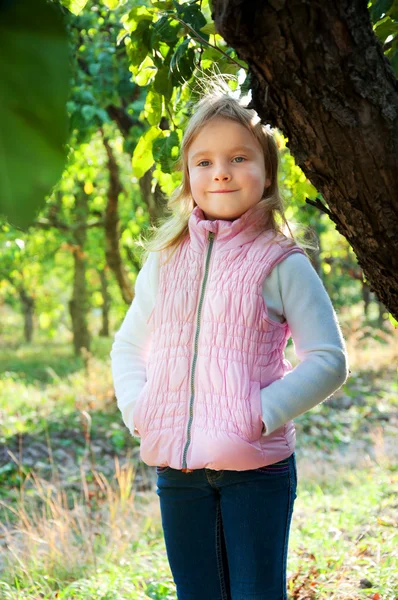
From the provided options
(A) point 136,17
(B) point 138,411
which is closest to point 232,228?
(B) point 138,411

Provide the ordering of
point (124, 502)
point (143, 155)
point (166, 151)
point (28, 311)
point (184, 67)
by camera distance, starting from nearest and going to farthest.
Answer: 1. point (184, 67)
2. point (166, 151)
3. point (143, 155)
4. point (124, 502)
5. point (28, 311)

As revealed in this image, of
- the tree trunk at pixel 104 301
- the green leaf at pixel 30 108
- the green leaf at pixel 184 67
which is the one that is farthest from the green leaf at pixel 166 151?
the tree trunk at pixel 104 301

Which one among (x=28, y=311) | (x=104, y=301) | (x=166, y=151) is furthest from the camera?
(x=28, y=311)

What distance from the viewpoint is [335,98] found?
1.04m

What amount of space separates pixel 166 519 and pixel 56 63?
1.63m

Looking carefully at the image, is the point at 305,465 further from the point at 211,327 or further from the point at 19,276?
the point at 19,276

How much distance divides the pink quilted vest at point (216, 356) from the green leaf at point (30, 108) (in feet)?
4.38

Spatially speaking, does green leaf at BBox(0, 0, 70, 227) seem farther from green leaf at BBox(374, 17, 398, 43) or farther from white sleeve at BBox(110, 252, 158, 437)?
white sleeve at BBox(110, 252, 158, 437)

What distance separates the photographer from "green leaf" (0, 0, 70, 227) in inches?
11.7

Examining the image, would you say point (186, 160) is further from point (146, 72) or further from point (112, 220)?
point (112, 220)

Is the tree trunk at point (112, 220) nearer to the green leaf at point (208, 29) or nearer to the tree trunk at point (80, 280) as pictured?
the tree trunk at point (80, 280)

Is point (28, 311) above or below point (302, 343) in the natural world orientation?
above

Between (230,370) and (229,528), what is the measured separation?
0.40 metres

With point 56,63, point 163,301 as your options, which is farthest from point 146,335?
point 56,63
